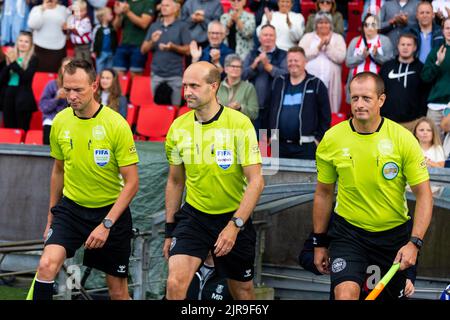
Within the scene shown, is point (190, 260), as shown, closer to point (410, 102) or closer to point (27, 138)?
point (410, 102)

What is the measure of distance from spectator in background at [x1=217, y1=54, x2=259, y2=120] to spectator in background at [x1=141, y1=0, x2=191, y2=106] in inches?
74.9

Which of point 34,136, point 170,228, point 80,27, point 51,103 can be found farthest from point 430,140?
point 80,27

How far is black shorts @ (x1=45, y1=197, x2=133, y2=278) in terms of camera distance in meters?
8.77

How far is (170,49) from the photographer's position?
14.6 meters

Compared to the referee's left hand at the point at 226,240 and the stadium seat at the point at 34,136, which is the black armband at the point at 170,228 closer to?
the referee's left hand at the point at 226,240

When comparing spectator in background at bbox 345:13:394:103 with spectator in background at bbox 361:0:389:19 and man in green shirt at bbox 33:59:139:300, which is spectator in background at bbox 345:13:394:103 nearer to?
spectator in background at bbox 361:0:389:19

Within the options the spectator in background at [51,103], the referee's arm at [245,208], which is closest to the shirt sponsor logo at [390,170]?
the referee's arm at [245,208]

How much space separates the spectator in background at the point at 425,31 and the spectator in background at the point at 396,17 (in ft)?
0.69

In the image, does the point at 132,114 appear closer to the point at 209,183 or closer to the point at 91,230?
the point at 91,230

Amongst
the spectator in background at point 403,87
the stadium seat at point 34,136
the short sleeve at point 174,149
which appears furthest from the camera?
the stadium seat at point 34,136

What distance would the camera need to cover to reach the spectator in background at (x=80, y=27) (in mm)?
16000

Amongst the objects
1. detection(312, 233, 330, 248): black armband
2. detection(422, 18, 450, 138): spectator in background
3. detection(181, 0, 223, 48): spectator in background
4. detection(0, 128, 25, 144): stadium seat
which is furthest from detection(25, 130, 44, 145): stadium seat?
detection(312, 233, 330, 248): black armband

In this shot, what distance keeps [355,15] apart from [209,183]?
7.60 meters
